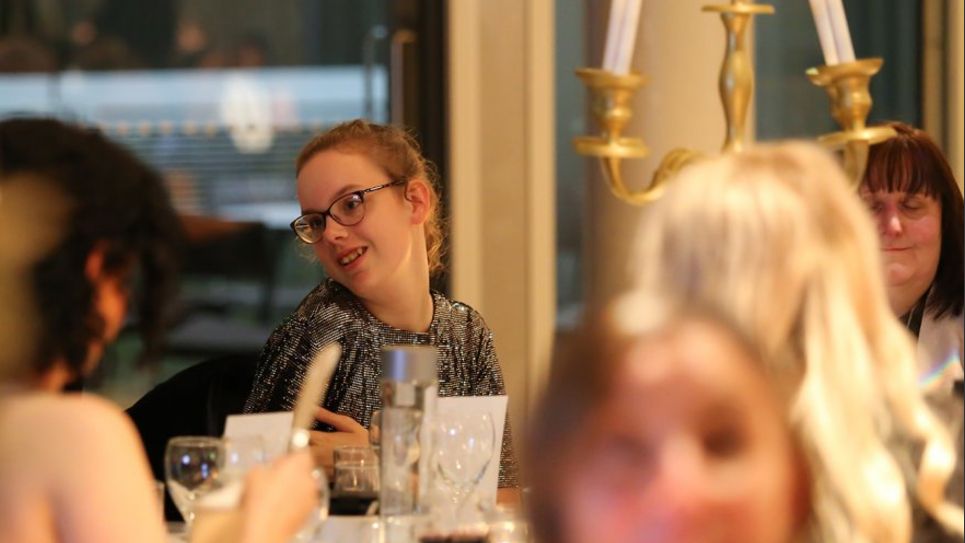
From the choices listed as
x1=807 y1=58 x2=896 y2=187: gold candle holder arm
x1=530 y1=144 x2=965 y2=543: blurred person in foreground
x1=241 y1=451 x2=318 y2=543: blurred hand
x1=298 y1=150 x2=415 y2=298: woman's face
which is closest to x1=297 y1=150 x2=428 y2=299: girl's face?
x1=298 y1=150 x2=415 y2=298: woman's face

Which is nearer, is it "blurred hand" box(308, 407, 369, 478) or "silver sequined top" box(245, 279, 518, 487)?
"blurred hand" box(308, 407, 369, 478)

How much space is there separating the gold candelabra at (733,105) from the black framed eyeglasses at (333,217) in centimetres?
Answer: 77

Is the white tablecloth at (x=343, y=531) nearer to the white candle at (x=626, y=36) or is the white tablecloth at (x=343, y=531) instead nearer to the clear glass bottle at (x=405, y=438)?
the clear glass bottle at (x=405, y=438)

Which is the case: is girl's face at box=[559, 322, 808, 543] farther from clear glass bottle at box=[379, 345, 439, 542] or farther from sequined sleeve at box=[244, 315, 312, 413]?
sequined sleeve at box=[244, 315, 312, 413]

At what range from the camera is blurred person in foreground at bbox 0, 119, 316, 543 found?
1.37m

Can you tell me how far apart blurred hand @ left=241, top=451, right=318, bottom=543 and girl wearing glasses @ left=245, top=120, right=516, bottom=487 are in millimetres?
1034

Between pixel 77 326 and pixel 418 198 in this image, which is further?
pixel 418 198

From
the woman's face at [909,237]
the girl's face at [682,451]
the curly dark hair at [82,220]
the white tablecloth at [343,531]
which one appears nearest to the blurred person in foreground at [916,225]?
the woman's face at [909,237]

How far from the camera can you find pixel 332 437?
260 centimetres

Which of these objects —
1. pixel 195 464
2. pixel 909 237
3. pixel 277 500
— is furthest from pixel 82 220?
pixel 909 237

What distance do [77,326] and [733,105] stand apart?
1130mm

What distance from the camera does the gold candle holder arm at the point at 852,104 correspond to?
6.83 ft

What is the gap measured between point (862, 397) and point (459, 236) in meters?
3.59

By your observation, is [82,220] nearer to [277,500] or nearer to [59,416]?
[59,416]
